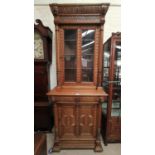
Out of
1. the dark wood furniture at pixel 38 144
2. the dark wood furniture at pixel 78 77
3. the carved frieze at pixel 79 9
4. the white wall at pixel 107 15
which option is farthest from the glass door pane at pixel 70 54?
the dark wood furniture at pixel 38 144

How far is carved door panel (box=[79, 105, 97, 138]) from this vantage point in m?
2.48

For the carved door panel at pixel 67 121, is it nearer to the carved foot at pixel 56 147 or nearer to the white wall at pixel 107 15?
the carved foot at pixel 56 147

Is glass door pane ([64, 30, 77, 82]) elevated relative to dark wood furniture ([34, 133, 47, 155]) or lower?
elevated

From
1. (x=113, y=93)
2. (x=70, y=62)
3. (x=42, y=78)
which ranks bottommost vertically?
(x=113, y=93)

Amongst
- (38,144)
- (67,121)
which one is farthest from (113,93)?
(38,144)

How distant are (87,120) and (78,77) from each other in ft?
2.32

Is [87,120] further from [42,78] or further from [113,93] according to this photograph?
[42,78]

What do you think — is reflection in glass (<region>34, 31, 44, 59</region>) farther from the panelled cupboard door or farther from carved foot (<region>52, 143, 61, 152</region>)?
carved foot (<region>52, 143, 61, 152</region>)

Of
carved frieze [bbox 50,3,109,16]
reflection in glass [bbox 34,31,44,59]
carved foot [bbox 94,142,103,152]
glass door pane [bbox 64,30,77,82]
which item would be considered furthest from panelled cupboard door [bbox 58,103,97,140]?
carved frieze [bbox 50,3,109,16]

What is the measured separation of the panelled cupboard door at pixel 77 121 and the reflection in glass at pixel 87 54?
509 millimetres

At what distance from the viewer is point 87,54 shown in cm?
260
